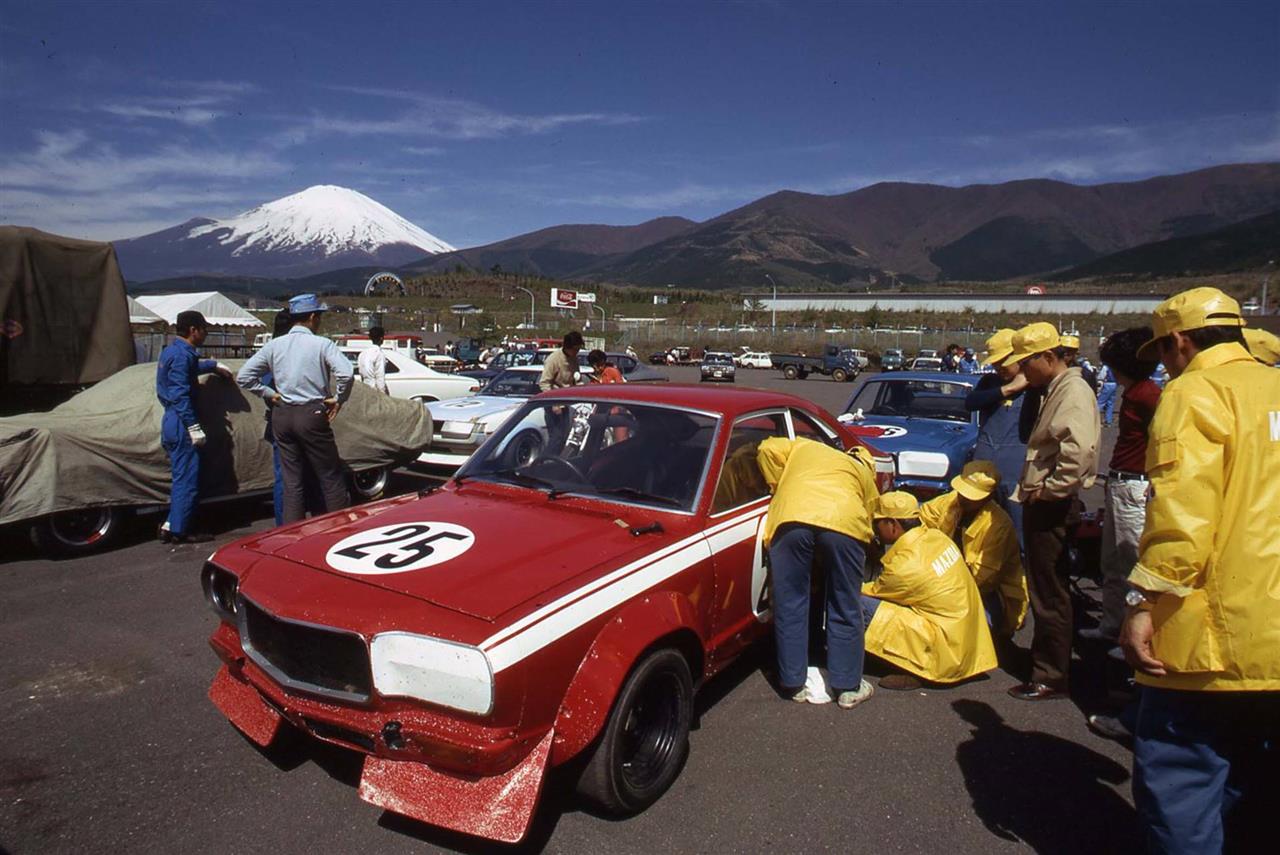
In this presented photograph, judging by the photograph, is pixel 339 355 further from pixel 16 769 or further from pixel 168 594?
pixel 16 769

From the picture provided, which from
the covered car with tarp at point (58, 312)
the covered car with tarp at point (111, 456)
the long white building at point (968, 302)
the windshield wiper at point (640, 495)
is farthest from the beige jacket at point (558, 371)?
the long white building at point (968, 302)

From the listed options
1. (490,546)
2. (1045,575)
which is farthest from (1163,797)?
(490,546)

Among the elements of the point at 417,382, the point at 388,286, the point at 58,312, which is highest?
the point at 388,286

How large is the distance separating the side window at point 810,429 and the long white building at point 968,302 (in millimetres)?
82313

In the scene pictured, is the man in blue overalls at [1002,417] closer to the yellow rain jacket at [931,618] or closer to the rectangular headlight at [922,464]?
the yellow rain jacket at [931,618]

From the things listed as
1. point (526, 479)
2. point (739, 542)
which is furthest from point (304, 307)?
point (739, 542)

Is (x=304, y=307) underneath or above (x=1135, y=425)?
above

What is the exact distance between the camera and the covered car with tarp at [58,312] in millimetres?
8664

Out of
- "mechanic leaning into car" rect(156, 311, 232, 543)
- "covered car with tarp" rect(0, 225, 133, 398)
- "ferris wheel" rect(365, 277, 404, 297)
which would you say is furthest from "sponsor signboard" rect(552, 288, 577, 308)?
"mechanic leaning into car" rect(156, 311, 232, 543)

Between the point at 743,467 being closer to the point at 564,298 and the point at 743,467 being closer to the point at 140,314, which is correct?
the point at 140,314

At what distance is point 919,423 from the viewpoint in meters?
7.49

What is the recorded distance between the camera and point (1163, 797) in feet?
6.63

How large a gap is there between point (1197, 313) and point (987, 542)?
234 cm

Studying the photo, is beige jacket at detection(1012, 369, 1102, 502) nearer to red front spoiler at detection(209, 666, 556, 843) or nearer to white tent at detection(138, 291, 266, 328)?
red front spoiler at detection(209, 666, 556, 843)
